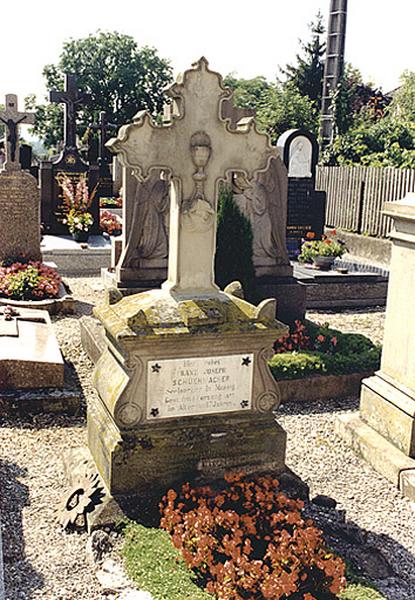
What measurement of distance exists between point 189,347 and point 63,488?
1.57 metres

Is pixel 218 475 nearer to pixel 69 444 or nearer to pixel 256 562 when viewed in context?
pixel 256 562

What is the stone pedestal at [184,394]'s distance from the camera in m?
4.73

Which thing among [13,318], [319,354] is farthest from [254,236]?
[13,318]

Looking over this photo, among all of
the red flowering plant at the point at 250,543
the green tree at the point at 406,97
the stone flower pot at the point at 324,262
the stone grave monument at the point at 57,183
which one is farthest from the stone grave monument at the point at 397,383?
the green tree at the point at 406,97

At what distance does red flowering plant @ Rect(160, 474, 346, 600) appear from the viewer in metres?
3.82

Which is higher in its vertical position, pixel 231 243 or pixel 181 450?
pixel 231 243

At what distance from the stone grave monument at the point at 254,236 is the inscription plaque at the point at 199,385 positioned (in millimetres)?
4314

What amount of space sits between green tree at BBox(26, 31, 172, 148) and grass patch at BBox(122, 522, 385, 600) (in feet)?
155

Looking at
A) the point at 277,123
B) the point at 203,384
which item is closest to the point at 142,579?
the point at 203,384

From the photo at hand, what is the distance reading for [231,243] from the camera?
28.7 ft

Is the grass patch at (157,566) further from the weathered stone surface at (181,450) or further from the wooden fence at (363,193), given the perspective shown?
the wooden fence at (363,193)

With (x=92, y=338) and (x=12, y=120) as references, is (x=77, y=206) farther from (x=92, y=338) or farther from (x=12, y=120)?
(x=92, y=338)

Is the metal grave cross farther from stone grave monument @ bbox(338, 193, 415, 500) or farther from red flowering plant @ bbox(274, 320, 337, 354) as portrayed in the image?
stone grave monument @ bbox(338, 193, 415, 500)

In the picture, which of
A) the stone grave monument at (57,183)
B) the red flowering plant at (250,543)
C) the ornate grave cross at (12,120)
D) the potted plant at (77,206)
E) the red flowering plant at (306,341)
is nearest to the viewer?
the red flowering plant at (250,543)
